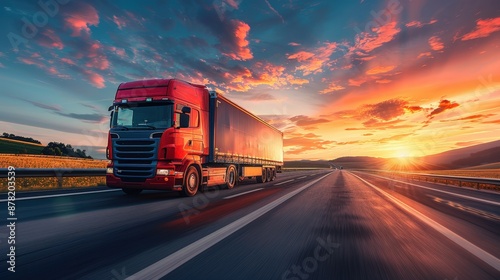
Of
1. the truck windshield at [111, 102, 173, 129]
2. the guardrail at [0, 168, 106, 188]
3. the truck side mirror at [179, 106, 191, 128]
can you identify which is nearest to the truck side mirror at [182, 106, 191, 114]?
the truck side mirror at [179, 106, 191, 128]

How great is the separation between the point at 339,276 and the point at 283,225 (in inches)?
101

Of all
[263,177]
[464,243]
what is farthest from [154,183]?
[263,177]

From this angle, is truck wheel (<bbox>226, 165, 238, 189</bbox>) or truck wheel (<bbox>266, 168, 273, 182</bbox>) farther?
truck wheel (<bbox>266, 168, 273, 182</bbox>)

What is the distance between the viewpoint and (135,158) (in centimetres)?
947

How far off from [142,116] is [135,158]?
1.43 meters

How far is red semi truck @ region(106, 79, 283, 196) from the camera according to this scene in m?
9.39

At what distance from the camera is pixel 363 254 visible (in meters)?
3.78

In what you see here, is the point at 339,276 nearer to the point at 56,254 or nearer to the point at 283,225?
the point at 283,225

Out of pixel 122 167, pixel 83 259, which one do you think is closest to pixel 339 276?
pixel 83 259

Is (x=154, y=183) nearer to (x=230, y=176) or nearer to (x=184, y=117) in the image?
(x=184, y=117)

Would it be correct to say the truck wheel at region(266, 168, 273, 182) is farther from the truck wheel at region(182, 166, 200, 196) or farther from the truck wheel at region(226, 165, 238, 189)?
the truck wheel at region(182, 166, 200, 196)

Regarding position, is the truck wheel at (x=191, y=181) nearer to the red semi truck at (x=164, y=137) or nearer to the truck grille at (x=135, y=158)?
the red semi truck at (x=164, y=137)

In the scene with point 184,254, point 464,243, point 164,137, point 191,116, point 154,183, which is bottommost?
point 464,243

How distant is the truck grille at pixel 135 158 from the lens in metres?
9.34
